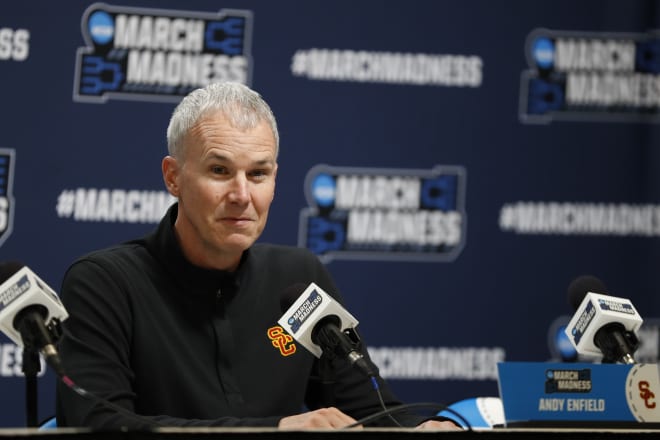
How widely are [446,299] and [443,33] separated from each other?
119 centimetres

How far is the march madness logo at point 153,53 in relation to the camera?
4.03 m

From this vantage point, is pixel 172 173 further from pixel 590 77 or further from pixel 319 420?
pixel 590 77

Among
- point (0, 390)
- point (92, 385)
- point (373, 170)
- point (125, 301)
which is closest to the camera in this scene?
point (92, 385)

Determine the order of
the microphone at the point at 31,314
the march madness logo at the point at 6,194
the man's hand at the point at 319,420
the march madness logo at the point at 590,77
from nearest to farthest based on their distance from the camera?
1. the microphone at the point at 31,314
2. the man's hand at the point at 319,420
3. the march madness logo at the point at 6,194
4. the march madness logo at the point at 590,77

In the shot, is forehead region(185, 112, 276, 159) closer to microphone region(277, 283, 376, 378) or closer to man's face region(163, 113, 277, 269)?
man's face region(163, 113, 277, 269)

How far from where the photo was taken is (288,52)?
421 cm

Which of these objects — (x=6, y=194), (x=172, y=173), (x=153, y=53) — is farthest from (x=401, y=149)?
(x=172, y=173)

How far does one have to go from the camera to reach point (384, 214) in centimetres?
427

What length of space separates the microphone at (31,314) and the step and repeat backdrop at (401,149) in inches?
89.7

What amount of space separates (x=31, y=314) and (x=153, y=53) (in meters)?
2.45

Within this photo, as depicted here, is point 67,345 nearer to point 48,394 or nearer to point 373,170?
point 48,394

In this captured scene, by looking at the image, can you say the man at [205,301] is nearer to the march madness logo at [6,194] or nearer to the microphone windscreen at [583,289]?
the microphone windscreen at [583,289]

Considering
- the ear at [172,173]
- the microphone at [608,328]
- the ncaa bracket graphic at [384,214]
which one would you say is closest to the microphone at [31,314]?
the ear at [172,173]

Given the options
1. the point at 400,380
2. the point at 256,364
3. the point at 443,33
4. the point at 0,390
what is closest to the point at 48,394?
the point at 0,390
